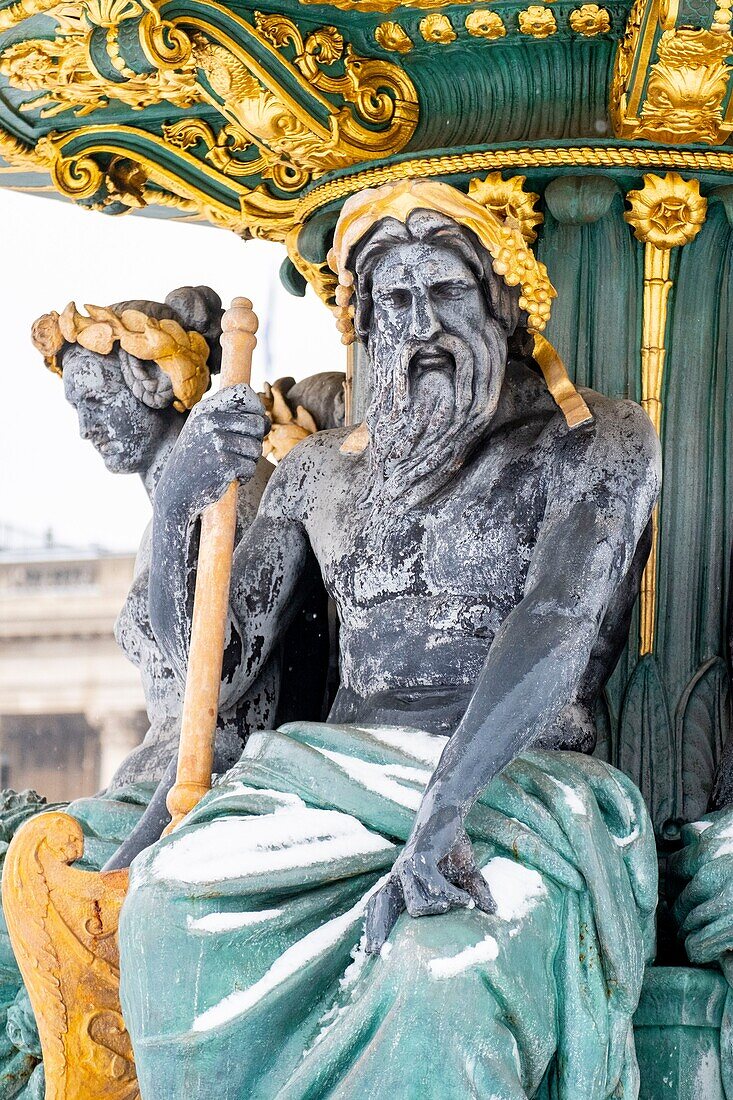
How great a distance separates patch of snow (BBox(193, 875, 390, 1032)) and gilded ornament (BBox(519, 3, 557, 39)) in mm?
1935

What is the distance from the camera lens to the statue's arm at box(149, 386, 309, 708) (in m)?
4.62

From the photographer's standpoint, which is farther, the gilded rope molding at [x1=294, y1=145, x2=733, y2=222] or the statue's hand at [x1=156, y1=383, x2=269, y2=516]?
the gilded rope molding at [x1=294, y1=145, x2=733, y2=222]

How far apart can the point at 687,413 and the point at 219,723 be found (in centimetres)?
129

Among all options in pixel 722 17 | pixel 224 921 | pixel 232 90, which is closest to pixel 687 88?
pixel 722 17

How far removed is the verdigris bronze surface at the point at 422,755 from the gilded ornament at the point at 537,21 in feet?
1.82

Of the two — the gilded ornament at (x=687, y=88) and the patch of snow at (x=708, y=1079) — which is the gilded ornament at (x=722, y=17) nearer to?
the gilded ornament at (x=687, y=88)

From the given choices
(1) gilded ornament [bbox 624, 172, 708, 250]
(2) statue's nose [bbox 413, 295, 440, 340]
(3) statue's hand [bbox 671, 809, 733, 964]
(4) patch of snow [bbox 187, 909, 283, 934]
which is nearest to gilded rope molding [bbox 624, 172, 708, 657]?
(1) gilded ornament [bbox 624, 172, 708, 250]

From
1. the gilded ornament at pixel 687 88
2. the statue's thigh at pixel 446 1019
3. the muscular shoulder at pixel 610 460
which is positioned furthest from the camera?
the gilded ornament at pixel 687 88

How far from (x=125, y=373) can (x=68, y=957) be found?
153 centimetres

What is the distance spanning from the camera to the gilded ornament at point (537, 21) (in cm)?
494

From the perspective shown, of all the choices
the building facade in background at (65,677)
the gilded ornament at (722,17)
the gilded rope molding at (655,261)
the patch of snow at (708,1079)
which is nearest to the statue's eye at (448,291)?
the gilded rope molding at (655,261)

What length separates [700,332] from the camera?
17.2ft

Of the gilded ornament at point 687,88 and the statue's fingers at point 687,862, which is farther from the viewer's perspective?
the gilded ornament at point 687,88

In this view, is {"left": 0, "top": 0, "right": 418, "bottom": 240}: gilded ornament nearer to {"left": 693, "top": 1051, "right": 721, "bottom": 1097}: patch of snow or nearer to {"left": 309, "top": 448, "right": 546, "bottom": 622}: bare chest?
{"left": 309, "top": 448, "right": 546, "bottom": 622}: bare chest
